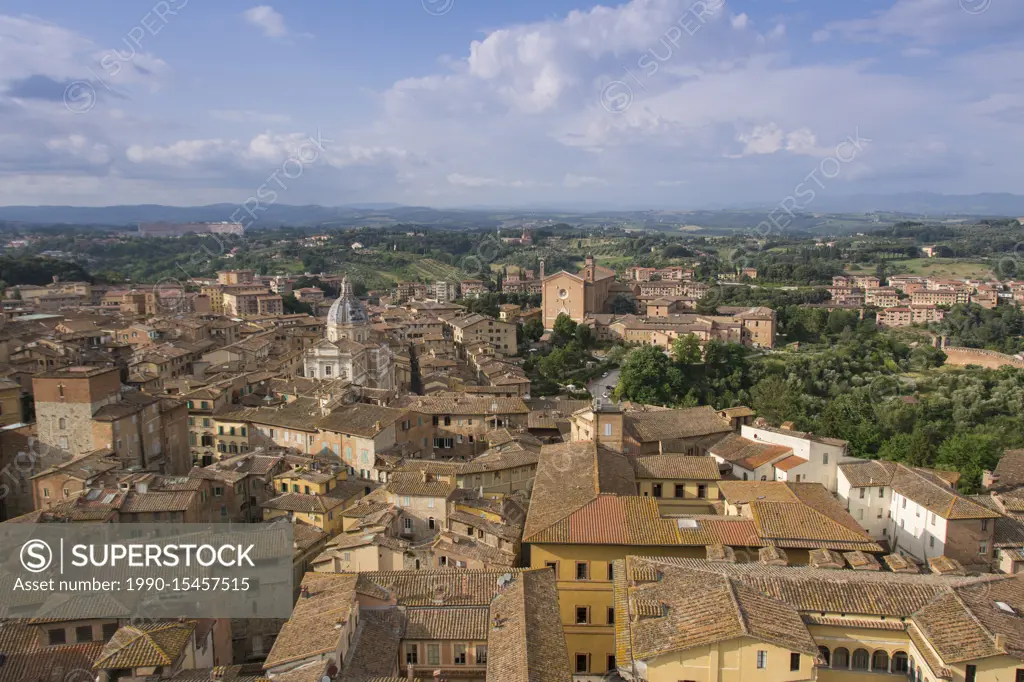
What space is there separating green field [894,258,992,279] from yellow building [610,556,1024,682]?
92.8 metres

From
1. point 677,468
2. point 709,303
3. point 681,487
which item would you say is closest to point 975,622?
point 681,487

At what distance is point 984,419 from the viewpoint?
36.9 metres

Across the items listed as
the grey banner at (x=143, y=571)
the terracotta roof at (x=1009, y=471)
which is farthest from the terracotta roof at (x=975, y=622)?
the terracotta roof at (x=1009, y=471)

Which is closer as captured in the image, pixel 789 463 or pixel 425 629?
pixel 425 629

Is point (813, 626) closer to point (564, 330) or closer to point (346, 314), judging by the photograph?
point (346, 314)

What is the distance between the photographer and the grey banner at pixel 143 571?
13.6 metres

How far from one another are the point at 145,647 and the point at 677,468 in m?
12.5

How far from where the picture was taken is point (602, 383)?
4412 cm

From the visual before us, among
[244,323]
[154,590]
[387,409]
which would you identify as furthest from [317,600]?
[244,323]

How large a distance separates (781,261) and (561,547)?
299 feet

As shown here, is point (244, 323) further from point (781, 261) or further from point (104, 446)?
point (781, 261)

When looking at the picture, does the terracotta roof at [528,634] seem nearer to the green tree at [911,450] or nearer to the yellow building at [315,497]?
the yellow building at [315,497]

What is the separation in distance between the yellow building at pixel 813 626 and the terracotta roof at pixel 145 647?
6466mm

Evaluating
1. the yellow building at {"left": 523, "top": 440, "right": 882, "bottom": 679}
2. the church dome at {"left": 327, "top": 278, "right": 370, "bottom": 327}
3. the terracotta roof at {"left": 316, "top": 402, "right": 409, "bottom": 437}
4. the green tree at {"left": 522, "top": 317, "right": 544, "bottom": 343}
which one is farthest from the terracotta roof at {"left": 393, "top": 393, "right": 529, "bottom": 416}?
the green tree at {"left": 522, "top": 317, "right": 544, "bottom": 343}
